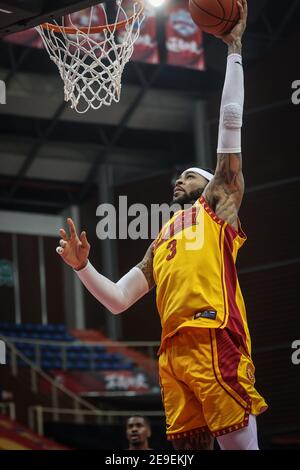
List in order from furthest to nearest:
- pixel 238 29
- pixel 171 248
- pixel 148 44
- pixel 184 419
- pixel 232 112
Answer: pixel 148 44 → pixel 238 29 → pixel 171 248 → pixel 232 112 → pixel 184 419

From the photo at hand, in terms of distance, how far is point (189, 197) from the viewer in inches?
192

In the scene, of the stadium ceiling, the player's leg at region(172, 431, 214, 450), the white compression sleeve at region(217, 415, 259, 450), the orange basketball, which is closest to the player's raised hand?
the player's leg at region(172, 431, 214, 450)

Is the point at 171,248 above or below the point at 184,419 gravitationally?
above

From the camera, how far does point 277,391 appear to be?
14844mm

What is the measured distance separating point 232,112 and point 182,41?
12.4m

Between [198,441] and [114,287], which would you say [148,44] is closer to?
[114,287]

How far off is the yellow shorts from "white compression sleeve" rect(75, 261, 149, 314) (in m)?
0.47

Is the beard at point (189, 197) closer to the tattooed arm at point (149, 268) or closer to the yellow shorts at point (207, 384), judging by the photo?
the tattooed arm at point (149, 268)

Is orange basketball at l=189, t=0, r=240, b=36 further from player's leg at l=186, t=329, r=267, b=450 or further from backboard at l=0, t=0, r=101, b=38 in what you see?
player's leg at l=186, t=329, r=267, b=450

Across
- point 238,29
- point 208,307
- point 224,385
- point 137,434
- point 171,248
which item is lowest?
point 137,434

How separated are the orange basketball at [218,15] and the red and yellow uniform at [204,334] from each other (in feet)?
2.96

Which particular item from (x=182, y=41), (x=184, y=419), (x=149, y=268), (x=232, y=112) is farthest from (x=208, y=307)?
(x=182, y=41)

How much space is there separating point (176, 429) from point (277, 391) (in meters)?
10.8
